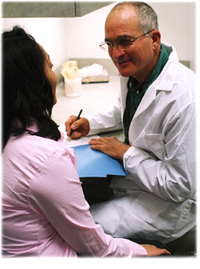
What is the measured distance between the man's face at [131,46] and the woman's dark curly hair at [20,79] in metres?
0.52

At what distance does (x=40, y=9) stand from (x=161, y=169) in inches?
29.9

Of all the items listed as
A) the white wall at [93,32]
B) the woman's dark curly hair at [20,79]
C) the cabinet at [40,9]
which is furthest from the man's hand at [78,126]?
the white wall at [93,32]

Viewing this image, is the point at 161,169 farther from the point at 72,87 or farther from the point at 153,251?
the point at 72,87

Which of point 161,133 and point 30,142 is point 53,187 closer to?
point 30,142

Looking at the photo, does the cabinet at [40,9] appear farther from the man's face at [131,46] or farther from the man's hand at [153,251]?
the man's hand at [153,251]

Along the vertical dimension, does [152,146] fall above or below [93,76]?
below

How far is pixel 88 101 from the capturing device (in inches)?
78.3

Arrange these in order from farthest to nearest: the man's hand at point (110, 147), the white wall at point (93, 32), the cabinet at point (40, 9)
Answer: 1. the white wall at point (93, 32)
2. the man's hand at point (110, 147)
3. the cabinet at point (40, 9)

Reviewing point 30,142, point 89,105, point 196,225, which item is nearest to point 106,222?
point 196,225

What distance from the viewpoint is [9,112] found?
0.73 meters

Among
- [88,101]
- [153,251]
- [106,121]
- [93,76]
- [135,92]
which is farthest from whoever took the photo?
[93,76]

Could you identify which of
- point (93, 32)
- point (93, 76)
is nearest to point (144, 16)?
point (93, 76)

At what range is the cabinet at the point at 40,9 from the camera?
0.66 meters

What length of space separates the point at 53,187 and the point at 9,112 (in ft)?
0.78
